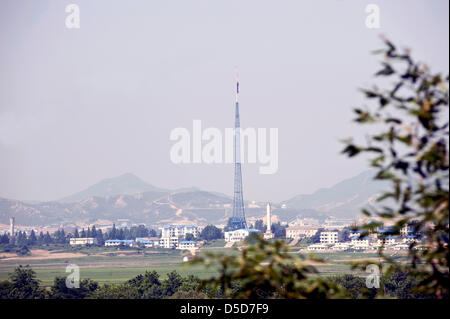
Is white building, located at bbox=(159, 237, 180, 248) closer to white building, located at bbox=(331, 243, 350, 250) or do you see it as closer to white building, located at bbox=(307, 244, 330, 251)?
white building, located at bbox=(307, 244, 330, 251)

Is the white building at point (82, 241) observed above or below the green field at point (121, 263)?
above

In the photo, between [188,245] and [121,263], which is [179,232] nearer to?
[188,245]

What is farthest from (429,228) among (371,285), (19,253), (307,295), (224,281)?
(19,253)

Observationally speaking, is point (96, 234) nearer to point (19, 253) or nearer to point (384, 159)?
point (19, 253)

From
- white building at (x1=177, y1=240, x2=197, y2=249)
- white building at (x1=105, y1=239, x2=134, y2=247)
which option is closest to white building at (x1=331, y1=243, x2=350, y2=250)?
white building at (x1=177, y1=240, x2=197, y2=249)

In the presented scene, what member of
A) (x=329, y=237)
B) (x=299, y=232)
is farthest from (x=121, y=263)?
(x=299, y=232)

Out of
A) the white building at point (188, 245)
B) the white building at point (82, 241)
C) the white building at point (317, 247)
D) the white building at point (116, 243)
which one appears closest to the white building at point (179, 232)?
the white building at point (82, 241)

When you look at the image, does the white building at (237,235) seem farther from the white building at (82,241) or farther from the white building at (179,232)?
the white building at (82,241)
